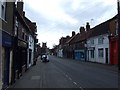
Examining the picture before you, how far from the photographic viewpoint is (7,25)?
15625 millimetres

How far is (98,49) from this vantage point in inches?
2040

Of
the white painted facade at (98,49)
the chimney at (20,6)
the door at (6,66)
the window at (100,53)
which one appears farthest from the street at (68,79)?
the window at (100,53)

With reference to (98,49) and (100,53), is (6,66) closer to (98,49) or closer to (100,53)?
(100,53)

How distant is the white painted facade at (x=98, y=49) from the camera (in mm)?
46000

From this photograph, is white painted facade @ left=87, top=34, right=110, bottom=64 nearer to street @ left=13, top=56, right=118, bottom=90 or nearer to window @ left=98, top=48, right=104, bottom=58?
window @ left=98, top=48, right=104, bottom=58

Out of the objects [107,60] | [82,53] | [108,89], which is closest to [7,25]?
[108,89]

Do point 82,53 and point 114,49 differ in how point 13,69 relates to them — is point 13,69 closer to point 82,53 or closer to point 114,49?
point 114,49

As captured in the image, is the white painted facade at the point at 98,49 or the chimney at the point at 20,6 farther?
the white painted facade at the point at 98,49

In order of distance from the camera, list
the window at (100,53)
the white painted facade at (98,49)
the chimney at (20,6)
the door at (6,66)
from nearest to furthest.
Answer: the door at (6,66) → the chimney at (20,6) → the white painted facade at (98,49) → the window at (100,53)

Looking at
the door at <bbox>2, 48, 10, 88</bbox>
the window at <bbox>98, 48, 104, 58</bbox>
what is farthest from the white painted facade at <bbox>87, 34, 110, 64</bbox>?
the door at <bbox>2, 48, 10, 88</bbox>

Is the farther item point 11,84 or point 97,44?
point 97,44

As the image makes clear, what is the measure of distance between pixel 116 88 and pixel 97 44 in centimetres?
3850

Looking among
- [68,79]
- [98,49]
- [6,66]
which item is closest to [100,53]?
[98,49]

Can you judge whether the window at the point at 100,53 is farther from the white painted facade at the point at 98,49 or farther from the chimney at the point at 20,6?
the chimney at the point at 20,6
